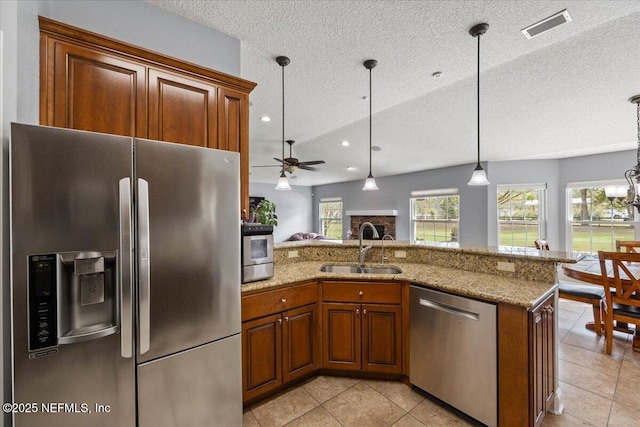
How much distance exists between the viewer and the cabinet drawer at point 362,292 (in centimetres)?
223

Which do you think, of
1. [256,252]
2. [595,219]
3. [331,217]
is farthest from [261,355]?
[331,217]

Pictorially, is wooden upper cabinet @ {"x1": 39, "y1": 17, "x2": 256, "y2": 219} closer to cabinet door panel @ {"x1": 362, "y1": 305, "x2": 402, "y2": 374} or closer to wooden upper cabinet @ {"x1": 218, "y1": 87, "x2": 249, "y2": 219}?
wooden upper cabinet @ {"x1": 218, "y1": 87, "x2": 249, "y2": 219}

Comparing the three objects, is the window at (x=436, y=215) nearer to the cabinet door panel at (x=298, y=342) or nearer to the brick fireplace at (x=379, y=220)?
the brick fireplace at (x=379, y=220)

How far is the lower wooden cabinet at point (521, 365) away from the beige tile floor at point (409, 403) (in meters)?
0.34

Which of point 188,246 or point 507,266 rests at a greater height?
point 188,246

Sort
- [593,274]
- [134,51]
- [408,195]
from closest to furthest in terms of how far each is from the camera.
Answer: [134,51]
[593,274]
[408,195]

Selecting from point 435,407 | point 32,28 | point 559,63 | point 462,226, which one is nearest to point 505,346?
point 435,407

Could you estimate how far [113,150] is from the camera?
49.1 inches

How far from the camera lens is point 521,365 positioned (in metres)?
1.62

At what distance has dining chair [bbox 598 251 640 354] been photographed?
2.60m

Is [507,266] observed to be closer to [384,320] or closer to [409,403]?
[384,320]

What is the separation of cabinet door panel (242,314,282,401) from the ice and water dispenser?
0.90 m

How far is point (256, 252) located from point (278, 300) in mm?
405

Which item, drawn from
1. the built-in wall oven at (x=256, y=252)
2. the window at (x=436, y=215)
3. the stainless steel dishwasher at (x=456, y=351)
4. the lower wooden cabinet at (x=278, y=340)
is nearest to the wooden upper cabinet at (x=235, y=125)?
the built-in wall oven at (x=256, y=252)
